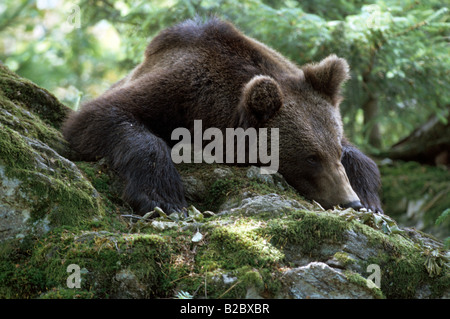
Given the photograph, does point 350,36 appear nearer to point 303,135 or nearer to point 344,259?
point 303,135

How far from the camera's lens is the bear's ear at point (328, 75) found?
616cm

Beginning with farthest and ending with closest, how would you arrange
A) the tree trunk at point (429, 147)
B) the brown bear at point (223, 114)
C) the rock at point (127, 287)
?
the tree trunk at point (429, 147)
the brown bear at point (223, 114)
the rock at point (127, 287)

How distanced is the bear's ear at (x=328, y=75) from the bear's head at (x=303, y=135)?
235 mm

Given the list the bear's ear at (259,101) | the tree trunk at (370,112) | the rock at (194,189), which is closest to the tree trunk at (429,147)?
the tree trunk at (370,112)

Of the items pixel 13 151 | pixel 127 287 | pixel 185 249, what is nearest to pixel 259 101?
pixel 185 249

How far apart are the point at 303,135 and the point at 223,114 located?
3.39 ft

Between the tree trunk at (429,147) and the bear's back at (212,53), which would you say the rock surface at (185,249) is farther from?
the tree trunk at (429,147)

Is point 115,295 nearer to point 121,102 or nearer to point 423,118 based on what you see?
point 121,102

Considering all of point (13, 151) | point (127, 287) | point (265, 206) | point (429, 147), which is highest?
point (429, 147)

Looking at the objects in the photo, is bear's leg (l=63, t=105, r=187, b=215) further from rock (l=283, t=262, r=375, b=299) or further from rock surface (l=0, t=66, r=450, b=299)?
rock (l=283, t=262, r=375, b=299)

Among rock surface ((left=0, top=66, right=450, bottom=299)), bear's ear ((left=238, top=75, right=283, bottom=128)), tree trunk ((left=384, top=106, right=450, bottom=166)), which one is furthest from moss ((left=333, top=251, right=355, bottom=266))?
tree trunk ((left=384, top=106, right=450, bottom=166))

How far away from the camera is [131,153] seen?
509 cm

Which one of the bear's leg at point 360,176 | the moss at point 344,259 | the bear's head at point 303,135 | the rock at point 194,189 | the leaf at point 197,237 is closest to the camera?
the moss at point 344,259

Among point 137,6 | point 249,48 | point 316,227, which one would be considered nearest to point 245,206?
point 316,227
